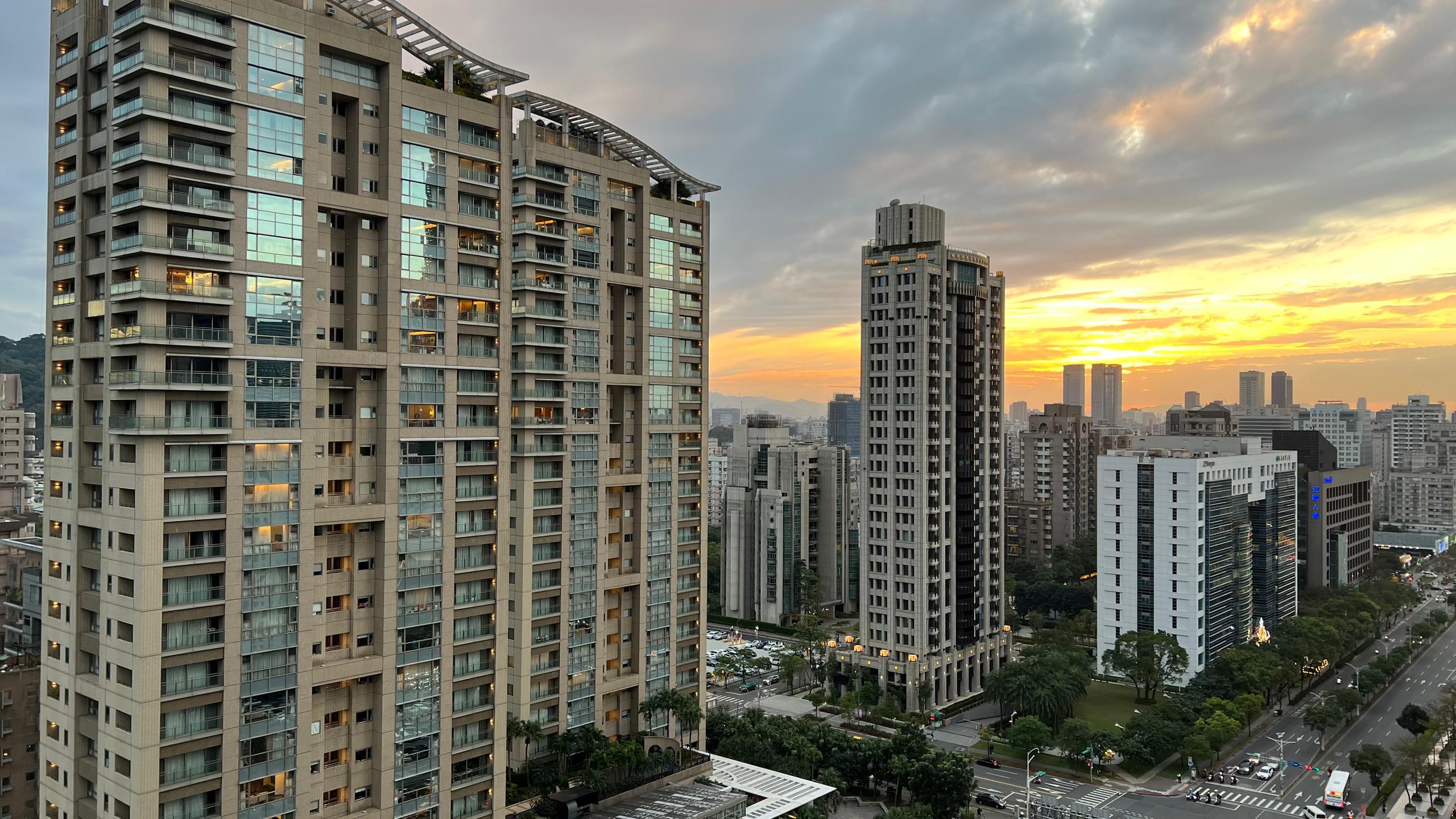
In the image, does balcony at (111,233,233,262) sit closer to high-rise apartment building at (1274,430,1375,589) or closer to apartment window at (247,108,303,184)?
apartment window at (247,108,303,184)

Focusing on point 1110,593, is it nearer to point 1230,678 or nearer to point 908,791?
point 1230,678

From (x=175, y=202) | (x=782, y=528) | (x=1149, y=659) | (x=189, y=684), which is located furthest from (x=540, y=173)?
(x=782, y=528)

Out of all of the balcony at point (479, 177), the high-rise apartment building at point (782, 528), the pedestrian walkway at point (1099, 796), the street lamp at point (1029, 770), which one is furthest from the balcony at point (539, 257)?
the high-rise apartment building at point (782, 528)

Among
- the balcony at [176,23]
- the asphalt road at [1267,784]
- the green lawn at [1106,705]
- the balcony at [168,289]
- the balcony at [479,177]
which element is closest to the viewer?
the balcony at [176,23]

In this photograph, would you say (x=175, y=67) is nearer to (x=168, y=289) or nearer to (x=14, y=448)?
(x=168, y=289)

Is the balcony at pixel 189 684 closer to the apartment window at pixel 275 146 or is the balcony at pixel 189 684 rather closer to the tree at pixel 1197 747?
the apartment window at pixel 275 146

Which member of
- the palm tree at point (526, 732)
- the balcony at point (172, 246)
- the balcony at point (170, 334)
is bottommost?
the palm tree at point (526, 732)
